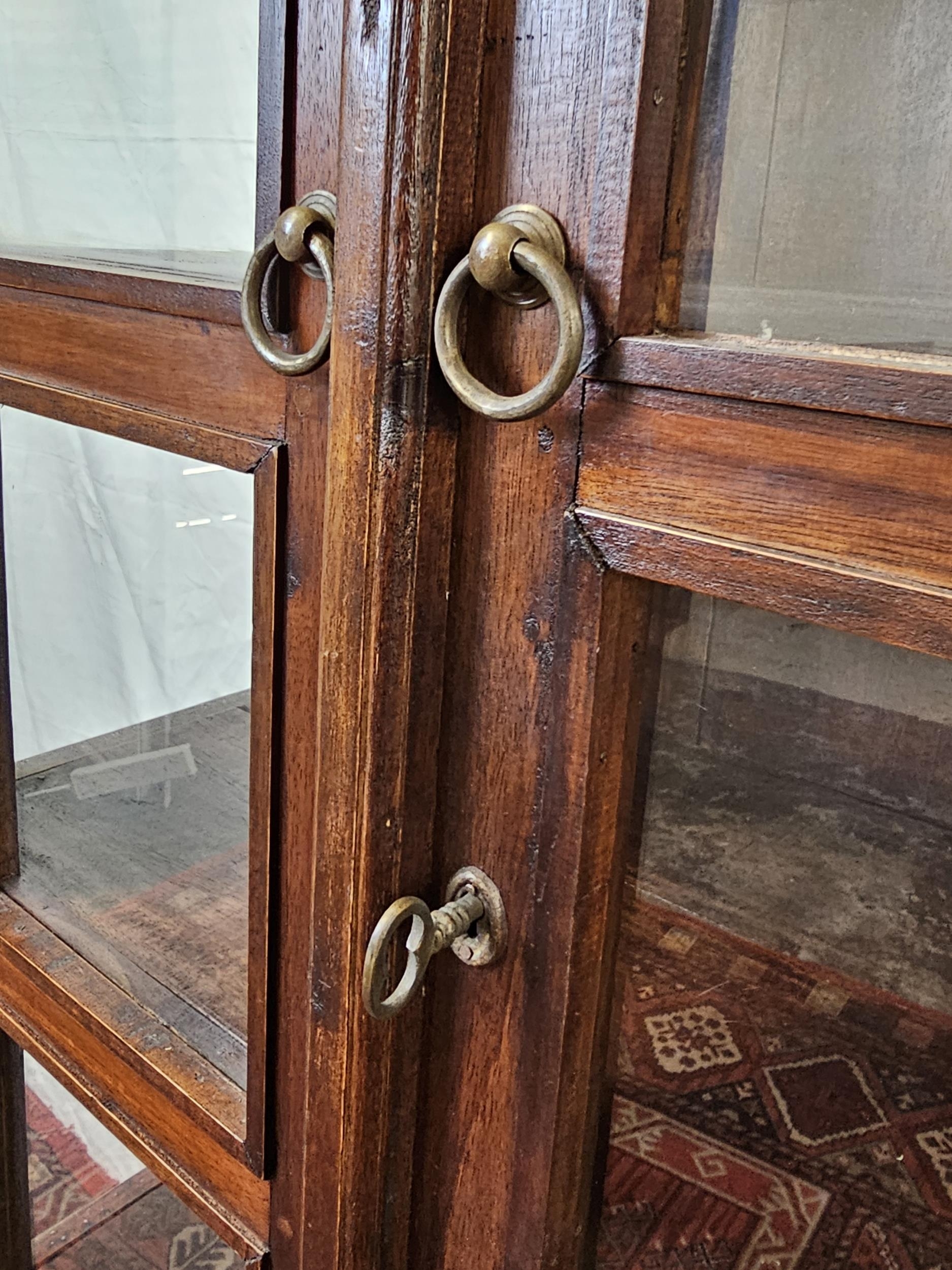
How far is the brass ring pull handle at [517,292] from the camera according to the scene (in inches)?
16.7

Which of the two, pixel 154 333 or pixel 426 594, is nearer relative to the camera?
pixel 426 594

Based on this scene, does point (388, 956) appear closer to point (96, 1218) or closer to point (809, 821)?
point (809, 821)

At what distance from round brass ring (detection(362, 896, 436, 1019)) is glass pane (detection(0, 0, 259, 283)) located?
1.09 feet

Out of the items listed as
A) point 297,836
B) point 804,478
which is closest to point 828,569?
point 804,478

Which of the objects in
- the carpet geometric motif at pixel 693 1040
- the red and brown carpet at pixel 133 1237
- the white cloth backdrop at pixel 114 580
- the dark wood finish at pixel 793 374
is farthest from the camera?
the red and brown carpet at pixel 133 1237

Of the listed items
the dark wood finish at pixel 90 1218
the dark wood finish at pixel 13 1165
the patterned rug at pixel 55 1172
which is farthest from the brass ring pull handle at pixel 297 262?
the patterned rug at pixel 55 1172

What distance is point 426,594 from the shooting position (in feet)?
1.72

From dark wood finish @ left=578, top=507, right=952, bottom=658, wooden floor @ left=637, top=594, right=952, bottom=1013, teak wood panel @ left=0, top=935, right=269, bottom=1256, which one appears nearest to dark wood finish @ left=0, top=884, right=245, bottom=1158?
teak wood panel @ left=0, top=935, right=269, bottom=1256

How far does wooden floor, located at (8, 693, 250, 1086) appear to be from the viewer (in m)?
0.72

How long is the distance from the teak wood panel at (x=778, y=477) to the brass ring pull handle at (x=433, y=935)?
0.21 meters

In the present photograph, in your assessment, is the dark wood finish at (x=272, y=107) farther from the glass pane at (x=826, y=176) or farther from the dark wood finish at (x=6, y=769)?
the dark wood finish at (x=6, y=769)

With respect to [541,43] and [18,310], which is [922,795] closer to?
[541,43]

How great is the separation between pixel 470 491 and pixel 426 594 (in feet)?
0.17

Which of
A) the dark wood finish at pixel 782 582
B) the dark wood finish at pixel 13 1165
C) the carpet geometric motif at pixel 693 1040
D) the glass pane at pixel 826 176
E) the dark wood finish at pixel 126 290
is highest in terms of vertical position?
the glass pane at pixel 826 176
